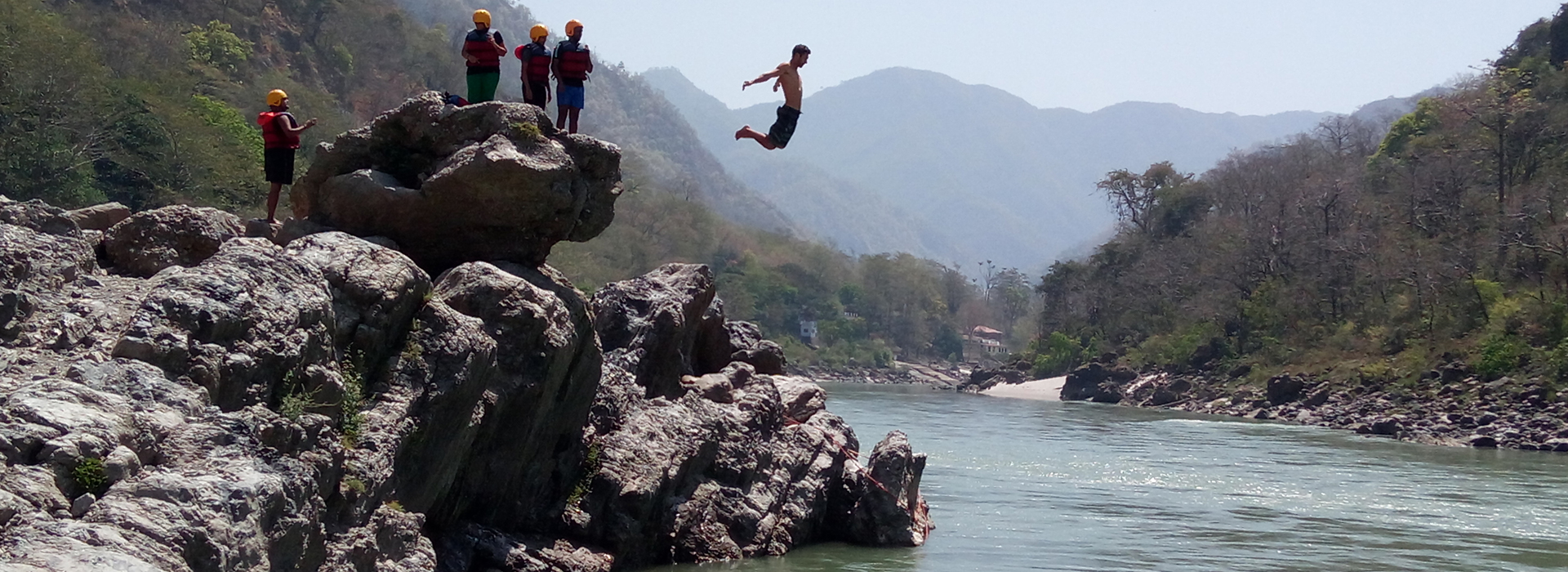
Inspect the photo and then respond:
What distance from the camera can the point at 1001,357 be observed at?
408 feet

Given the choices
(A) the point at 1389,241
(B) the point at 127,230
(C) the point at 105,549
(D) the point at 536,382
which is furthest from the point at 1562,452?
(C) the point at 105,549

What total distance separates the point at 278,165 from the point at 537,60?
110 inches

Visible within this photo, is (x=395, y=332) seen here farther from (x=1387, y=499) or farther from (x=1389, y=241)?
(x=1389, y=241)

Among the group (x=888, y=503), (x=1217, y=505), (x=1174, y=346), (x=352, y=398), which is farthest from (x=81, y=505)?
(x=1174, y=346)

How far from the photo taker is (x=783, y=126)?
14.4 meters

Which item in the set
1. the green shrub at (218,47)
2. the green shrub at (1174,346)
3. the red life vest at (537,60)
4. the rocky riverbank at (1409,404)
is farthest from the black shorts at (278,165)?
the green shrub at (1174,346)

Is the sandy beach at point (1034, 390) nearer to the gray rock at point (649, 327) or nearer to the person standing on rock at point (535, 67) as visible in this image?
the gray rock at point (649, 327)

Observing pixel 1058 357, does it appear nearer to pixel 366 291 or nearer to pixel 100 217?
pixel 100 217

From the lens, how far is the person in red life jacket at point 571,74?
14844 mm

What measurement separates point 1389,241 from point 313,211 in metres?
53.7

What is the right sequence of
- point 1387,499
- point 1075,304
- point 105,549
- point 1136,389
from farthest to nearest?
point 1075,304 < point 1136,389 < point 1387,499 < point 105,549

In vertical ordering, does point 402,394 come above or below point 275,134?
below

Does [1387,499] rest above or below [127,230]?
below

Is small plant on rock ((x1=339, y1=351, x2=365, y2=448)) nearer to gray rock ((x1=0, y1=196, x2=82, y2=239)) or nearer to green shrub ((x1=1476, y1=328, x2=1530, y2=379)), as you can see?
gray rock ((x1=0, y1=196, x2=82, y2=239))
